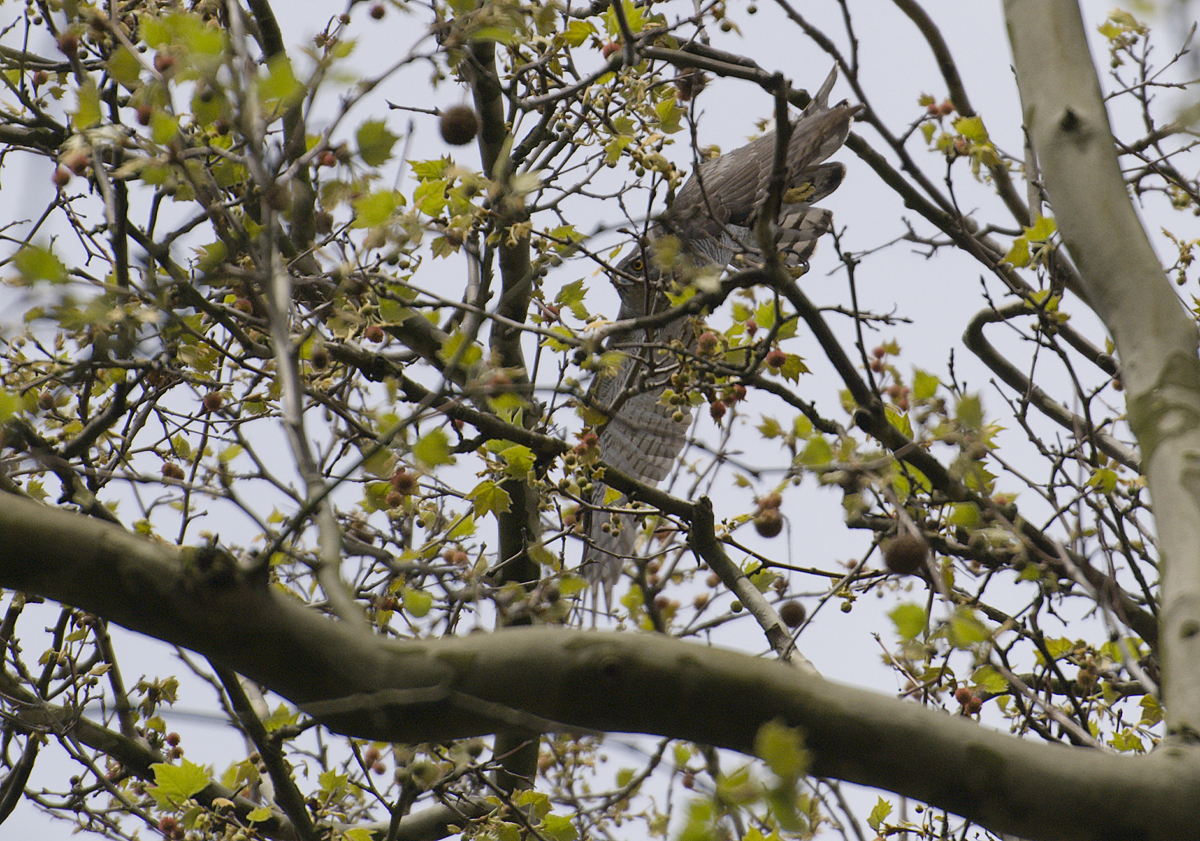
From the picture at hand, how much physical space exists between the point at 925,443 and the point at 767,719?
69.0 inches

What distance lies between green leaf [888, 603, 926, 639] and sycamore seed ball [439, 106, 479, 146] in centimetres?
227

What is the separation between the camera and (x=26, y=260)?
6.49 feet

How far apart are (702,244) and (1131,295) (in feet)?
15.9

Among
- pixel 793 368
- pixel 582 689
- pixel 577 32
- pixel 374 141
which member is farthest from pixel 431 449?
pixel 577 32

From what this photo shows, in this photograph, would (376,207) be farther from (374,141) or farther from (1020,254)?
(1020,254)

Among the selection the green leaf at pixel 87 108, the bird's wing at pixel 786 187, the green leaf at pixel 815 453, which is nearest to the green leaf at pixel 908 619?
the green leaf at pixel 815 453

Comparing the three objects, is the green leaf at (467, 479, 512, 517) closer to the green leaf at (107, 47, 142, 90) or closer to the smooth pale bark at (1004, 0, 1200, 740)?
the green leaf at (107, 47, 142, 90)

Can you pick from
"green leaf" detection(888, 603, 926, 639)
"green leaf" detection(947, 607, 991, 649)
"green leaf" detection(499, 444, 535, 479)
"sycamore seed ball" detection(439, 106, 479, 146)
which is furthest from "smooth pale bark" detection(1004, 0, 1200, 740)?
"sycamore seed ball" detection(439, 106, 479, 146)

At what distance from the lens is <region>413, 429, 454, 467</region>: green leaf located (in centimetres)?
242

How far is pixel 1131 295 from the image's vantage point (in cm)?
201

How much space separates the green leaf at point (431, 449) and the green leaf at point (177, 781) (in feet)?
4.59

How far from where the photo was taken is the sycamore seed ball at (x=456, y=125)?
11.9 feet

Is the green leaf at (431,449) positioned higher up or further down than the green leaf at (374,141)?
further down

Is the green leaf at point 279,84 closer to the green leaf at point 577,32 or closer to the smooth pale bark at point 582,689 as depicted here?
the smooth pale bark at point 582,689
